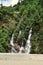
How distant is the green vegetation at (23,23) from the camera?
12375mm

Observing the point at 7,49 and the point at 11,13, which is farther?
the point at 11,13

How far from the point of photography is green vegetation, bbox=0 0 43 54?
40.6ft

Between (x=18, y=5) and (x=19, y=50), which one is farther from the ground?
(x=18, y=5)

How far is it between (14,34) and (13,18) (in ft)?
3.57

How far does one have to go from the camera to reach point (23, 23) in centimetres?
1316

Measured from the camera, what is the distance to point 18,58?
34.6 ft

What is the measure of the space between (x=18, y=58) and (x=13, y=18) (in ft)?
11.4

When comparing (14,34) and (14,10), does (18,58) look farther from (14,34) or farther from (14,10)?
(14,10)

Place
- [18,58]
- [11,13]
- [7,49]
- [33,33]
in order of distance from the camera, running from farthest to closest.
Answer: [11,13]
[33,33]
[7,49]
[18,58]

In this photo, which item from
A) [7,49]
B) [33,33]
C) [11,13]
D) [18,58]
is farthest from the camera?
[11,13]

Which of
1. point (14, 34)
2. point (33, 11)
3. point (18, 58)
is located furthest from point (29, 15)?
point (18, 58)

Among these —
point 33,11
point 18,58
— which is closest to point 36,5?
point 33,11

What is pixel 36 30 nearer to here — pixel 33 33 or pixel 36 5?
pixel 33 33

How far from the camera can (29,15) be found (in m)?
13.5
